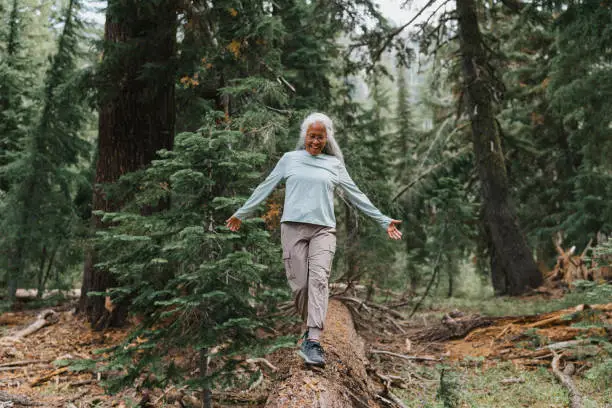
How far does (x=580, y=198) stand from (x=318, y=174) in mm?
14806

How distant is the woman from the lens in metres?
4.07

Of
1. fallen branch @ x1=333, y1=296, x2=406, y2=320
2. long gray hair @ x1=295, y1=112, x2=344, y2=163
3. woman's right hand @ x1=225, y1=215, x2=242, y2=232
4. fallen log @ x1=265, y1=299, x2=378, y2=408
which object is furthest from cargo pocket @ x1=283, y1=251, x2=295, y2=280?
fallen branch @ x1=333, y1=296, x2=406, y2=320

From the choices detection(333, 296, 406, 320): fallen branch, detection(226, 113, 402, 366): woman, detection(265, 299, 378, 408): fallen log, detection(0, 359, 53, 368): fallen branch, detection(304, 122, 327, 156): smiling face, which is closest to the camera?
detection(265, 299, 378, 408): fallen log

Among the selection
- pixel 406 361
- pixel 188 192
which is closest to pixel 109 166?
pixel 188 192

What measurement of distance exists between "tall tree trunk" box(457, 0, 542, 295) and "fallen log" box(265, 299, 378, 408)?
28.7ft

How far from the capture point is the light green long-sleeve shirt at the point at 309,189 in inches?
166

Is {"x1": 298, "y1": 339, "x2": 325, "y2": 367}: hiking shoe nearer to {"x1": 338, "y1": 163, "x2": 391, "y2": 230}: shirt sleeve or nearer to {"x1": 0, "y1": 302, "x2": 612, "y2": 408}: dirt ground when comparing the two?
{"x1": 0, "y1": 302, "x2": 612, "y2": 408}: dirt ground

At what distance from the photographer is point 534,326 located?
25.2ft

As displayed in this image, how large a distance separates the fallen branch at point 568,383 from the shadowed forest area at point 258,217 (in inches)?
1.3

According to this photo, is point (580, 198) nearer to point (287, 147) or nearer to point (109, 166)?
point (287, 147)

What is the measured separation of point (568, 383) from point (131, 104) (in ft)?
25.5

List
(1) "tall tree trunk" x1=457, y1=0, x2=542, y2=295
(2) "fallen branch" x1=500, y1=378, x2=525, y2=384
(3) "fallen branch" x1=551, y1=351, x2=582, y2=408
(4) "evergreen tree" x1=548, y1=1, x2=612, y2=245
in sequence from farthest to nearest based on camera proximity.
A: (1) "tall tree trunk" x1=457, y1=0, x2=542, y2=295 < (4) "evergreen tree" x1=548, y1=1, x2=612, y2=245 < (2) "fallen branch" x1=500, y1=378, x2=525, y2=384 < (3) "fallen branch" x1=551, y1=351, x2=582, y2=408

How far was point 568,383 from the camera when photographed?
5.37 m

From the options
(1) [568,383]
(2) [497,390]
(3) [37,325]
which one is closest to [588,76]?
(1) [568,383]
